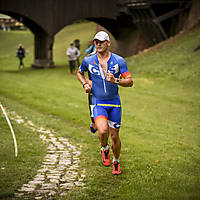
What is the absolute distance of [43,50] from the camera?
32125 mm

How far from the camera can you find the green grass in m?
6.34

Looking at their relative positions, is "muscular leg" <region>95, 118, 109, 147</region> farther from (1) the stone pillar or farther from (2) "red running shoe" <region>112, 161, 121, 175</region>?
(1) the stone pillar

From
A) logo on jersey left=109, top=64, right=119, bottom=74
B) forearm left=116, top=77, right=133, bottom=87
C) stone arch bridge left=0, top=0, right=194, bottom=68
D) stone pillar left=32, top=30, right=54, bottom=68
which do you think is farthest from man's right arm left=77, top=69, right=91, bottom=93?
stone pillar left=32, top=30, right=54, bottom=68

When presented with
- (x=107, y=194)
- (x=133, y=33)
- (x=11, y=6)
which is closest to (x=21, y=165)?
(x=107, y=194)

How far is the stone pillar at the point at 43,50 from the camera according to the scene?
3145 cm

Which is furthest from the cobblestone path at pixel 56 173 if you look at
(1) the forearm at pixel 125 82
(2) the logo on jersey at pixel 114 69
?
(2) the logo on jersey at pixel 114 69

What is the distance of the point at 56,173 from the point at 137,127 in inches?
213

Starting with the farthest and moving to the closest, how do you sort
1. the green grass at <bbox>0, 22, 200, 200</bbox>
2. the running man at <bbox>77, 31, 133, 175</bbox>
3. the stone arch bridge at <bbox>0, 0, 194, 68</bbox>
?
the stone arch bridge at <bbox>0, 0, 194, 68</bbox> → the running man at <bbox>77, 31, 133, 175</bbox> → the green grass at <bbox>0, 22, 200, 200</bbox>

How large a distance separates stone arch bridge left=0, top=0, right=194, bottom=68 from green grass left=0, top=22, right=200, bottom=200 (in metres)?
3.88

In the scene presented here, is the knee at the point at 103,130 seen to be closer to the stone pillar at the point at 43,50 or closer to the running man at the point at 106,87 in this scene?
the running man at the point at 106,87

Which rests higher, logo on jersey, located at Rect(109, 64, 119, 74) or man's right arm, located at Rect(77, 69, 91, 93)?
logo on jersey, located at Rect(109, 64, 119, 74)

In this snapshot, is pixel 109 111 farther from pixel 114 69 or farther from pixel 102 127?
pixel 114 69

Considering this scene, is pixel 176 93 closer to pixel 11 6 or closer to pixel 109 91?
pixel 109 91

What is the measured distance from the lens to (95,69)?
6.88m
